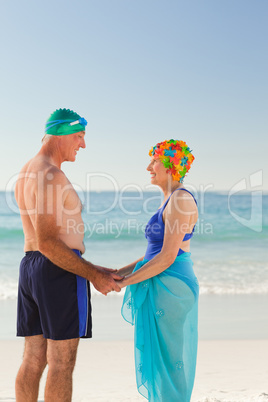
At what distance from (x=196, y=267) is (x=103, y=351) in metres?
7.88

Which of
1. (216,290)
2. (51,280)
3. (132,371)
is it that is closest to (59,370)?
(51,280)

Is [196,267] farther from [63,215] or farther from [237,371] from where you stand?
[63,215]

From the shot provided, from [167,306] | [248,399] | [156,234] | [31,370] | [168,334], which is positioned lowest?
[248,399]

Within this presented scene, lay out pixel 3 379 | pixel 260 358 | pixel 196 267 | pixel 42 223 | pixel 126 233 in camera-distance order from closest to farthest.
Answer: pixel 42 223
pixel 3 379
pixel 260 358
pixel 196 267
pixel 126 233

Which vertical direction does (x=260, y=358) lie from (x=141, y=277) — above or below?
below

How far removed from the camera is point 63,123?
10.0ft

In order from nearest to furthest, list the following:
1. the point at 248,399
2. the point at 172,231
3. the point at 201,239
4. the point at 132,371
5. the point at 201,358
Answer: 1. the point at 172,231
2. the point at 248,399
3. the point at 132,371
4. the point at 201,358
5. the point at 201,239

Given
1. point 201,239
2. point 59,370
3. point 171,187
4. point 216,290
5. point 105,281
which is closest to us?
point 59,370

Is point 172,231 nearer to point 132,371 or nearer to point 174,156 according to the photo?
point 174,156

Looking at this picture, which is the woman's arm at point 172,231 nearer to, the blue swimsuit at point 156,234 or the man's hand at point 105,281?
the blue swimsuit at point 156,234

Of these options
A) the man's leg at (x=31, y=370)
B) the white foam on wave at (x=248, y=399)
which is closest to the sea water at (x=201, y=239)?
the white foam on wave at (x=248, y=399)

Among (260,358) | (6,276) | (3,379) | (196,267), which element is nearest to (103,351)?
(3,379)

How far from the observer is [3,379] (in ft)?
15.1

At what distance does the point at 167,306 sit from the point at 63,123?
4.11 ft
